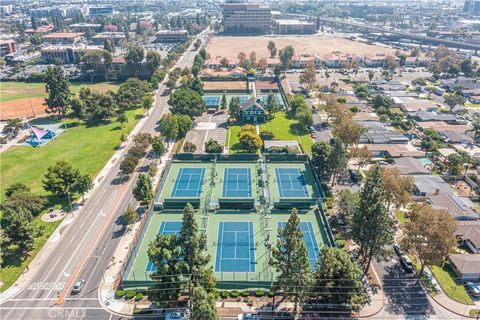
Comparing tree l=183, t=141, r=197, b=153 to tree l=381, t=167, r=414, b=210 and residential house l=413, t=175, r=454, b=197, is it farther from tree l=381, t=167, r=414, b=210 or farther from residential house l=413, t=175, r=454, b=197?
residential house l=413, t=175, r=454, b=197

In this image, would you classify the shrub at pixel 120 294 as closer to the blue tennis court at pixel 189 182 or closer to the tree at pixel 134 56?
the blue tennis court at pixel 189 182

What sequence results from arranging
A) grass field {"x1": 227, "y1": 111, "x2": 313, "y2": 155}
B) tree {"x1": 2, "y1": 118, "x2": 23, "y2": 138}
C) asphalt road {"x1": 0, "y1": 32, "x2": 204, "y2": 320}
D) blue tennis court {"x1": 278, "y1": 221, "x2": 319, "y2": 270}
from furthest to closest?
tree {"x1": 2, "y1": 118, "x2": 23, "y2": 138} < grass field {"x1": 227, "y1": 111, "x2": 313, "y2": 155} < blue tennis court {"x1": 278, "y1": 221, "x2": 319, "y2": 270} < asphalt road {"x1": 0, "y1": 32, "x2": 204, "y2": 320}

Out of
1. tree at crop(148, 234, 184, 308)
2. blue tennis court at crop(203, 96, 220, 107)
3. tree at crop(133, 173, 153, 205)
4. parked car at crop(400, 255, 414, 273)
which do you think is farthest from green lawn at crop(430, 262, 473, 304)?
blue tennis court at crop(203, 96, 220, 107)

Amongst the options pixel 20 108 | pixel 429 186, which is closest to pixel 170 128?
pixel 429 186

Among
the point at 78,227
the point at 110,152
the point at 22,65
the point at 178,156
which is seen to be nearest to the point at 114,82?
the point at 22,65

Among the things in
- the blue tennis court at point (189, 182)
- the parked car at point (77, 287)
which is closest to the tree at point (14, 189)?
the parked car at point (77, 287)

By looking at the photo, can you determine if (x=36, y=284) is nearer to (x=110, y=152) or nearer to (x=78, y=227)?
(x=78, y=227)

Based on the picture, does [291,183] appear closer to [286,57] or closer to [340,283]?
[340,283]
